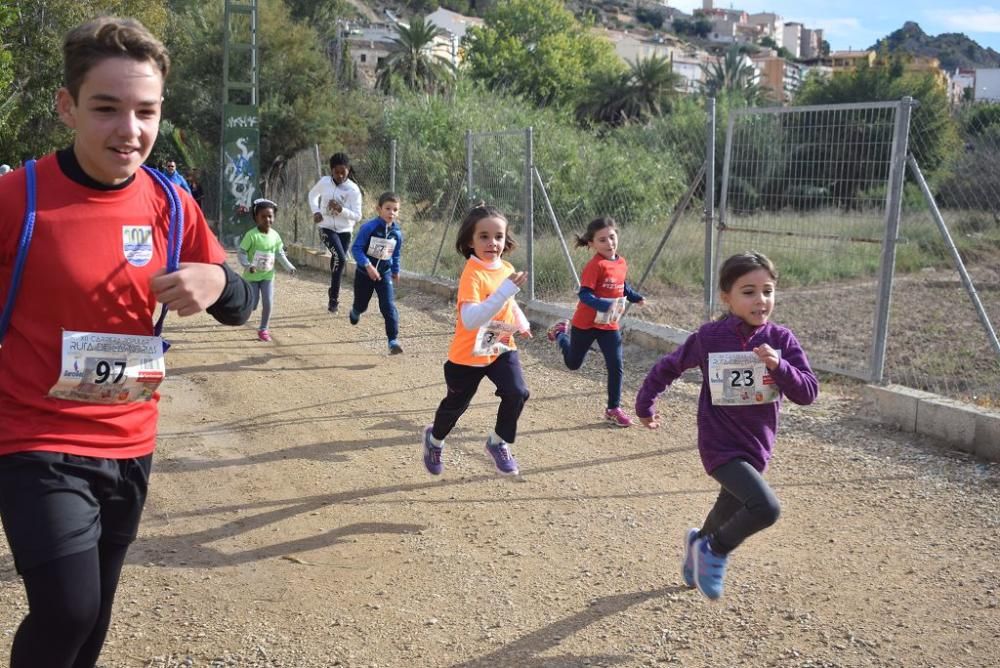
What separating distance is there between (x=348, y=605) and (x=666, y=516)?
6.30 feet

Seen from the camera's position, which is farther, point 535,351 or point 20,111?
point 20,111

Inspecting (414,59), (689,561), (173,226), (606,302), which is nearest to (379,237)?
(606,302)

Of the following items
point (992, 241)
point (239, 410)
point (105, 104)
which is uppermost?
point (105, 104)

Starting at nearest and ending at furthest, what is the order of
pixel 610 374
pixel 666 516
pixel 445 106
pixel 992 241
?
pixel 666 516 < pixel 610 374 < pixel 992 241 < pixel 445 106

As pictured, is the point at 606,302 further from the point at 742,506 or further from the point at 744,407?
the point at 742,506

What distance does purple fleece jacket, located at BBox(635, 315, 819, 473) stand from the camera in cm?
403

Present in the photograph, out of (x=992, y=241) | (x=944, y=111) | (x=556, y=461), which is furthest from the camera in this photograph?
(x=992, y=241)

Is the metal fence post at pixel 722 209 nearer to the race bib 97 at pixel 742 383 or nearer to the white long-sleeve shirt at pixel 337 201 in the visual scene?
the race bib 97 at pixel 742 383

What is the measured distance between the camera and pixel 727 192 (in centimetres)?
912

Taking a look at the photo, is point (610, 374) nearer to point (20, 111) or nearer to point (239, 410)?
point (239, 410)

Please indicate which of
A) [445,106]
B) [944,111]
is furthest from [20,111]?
[944,111]

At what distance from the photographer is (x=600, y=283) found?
23.4ft

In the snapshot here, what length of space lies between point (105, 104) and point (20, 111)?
19694 mm

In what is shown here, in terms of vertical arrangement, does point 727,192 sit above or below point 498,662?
above
